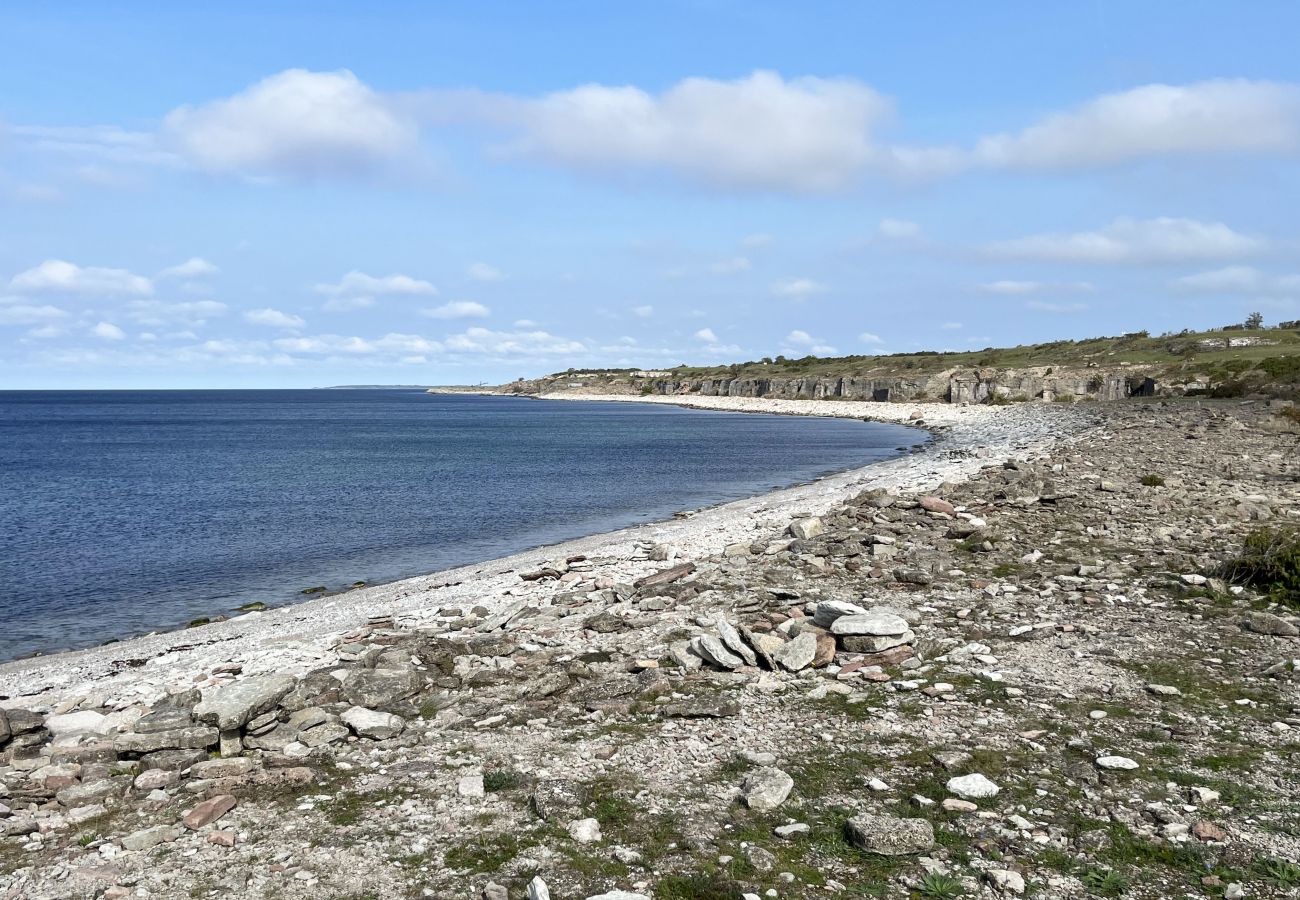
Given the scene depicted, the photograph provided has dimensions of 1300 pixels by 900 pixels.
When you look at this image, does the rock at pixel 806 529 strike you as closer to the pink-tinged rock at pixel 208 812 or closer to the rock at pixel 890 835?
the rock at pixel 890 835

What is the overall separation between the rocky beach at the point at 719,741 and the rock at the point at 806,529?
1.75 m

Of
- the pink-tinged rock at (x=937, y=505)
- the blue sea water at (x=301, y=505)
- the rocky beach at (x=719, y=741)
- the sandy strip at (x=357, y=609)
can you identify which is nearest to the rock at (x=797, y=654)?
the rocky beach at (x=719, y=741)

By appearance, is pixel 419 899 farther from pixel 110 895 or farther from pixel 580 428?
pixel 580 428

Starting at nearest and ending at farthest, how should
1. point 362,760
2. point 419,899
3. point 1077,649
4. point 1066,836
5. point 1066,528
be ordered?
1. point 419,899
2. point 1066,836
3. point 362,760
4. point 1077,649
5. point 1066,528

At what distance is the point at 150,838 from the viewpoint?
743 cm

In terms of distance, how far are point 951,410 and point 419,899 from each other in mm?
105554

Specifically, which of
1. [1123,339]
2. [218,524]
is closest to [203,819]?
[218,524]

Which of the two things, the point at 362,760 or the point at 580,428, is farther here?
the point at 580,428

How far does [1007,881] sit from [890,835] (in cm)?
92

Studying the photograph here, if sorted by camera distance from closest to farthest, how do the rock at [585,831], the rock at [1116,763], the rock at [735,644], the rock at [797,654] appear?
the rock at [585,831] < the rock at [1116,763] < the rock at [797,654] < the rock at [735,644]

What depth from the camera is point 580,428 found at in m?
107

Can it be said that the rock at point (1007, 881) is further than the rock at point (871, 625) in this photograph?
No

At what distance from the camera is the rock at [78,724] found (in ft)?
35.4

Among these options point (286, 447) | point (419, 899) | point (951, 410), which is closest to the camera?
point (419, 899)
